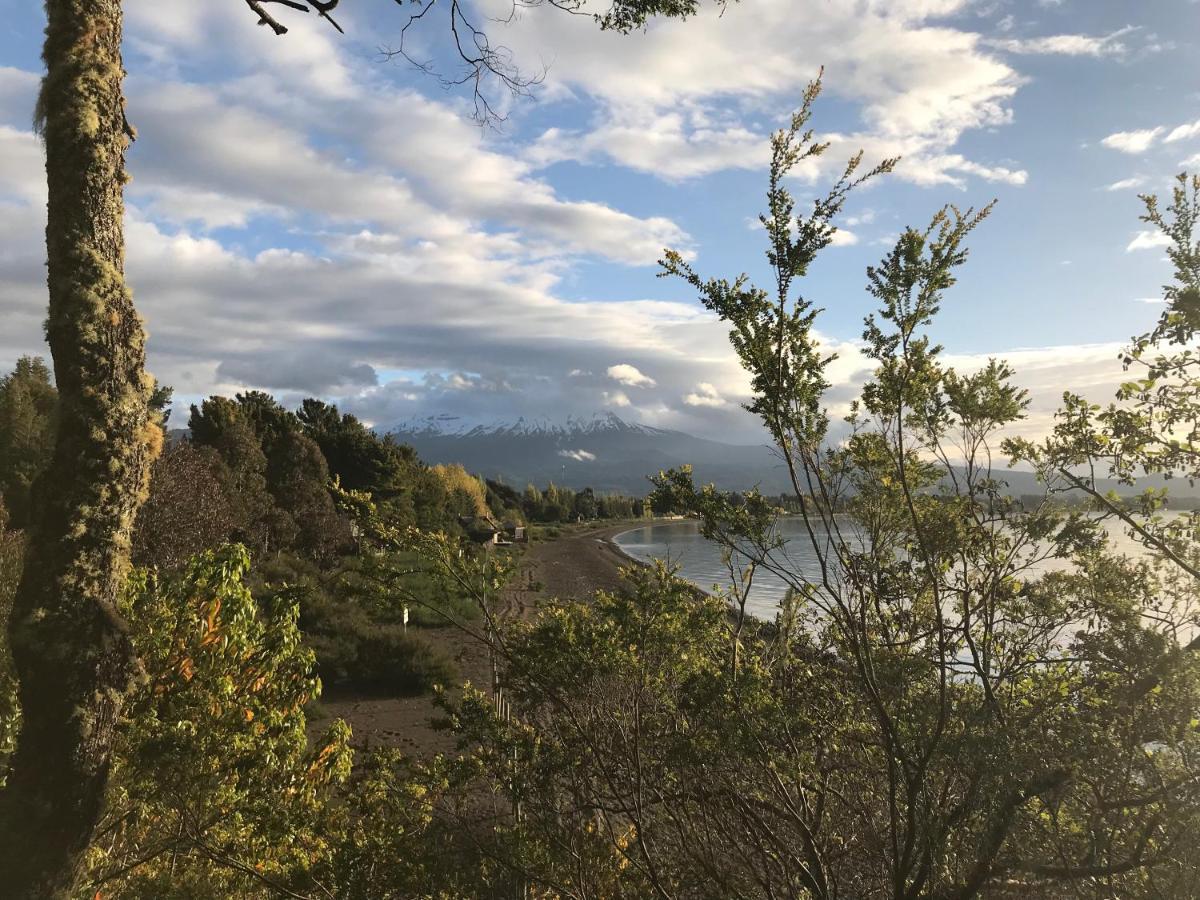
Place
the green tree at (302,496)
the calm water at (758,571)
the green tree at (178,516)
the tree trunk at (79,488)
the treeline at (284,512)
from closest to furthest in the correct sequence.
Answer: the tree trunk at (79,488) < the calm water at (758,571) < the treeline at (284,512) < the green tree at (178,516) < the green tree at (302,496)

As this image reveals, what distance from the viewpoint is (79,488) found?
2.59m

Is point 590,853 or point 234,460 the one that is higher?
point 234,460

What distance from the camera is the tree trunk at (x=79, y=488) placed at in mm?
2428

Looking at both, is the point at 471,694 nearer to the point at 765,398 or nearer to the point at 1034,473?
the point at 765,398

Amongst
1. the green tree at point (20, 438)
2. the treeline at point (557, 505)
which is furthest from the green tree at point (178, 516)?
the treeline at point (557, 505)

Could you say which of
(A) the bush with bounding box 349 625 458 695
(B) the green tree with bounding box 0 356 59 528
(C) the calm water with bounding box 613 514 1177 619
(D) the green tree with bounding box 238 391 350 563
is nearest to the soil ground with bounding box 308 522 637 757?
(A) the bush with bounding box 349 625 458 695

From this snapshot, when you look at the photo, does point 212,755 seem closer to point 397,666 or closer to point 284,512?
point 397,666

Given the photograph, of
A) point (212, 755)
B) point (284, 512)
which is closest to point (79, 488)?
Result: point (212, 755)

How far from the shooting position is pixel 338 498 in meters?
4.48

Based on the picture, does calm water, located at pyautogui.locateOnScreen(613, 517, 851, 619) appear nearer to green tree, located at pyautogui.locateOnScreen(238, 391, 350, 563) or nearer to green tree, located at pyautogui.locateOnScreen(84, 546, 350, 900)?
green tree, located at pyautogui.locateOnScreen(84, 546, 350, 900)

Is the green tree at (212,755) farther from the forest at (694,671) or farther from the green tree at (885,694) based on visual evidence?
the green tree at (885,694)

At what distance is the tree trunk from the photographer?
2428 millimetres

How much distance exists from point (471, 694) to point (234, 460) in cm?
2448

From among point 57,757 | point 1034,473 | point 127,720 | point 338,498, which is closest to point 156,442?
point 57,757
